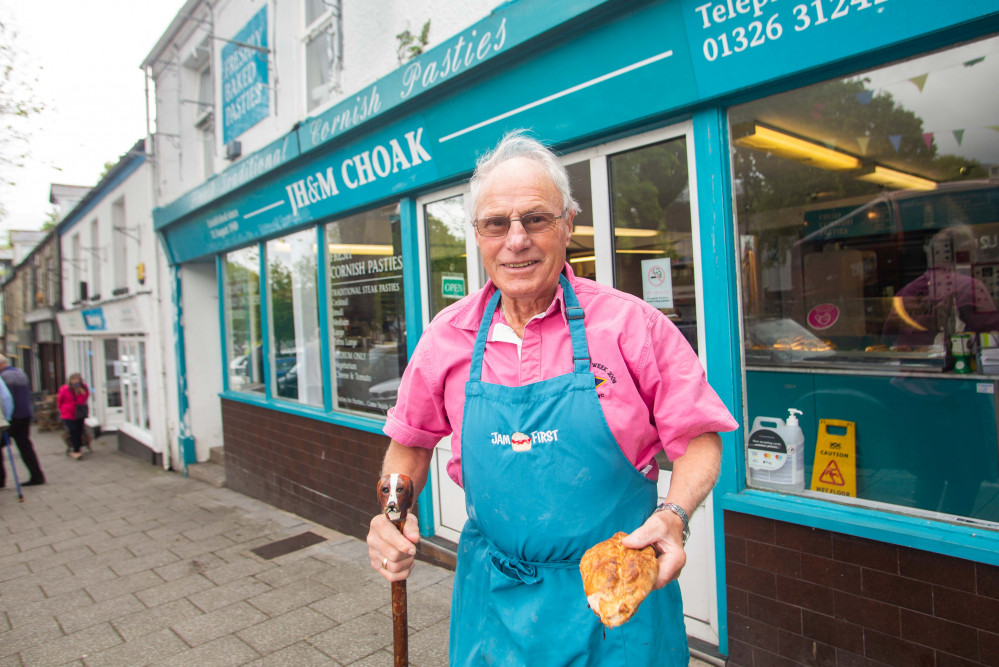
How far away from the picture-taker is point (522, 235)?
1.70 meters

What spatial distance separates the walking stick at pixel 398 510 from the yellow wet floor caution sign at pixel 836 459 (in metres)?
2.97

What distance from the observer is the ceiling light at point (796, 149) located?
533 cm

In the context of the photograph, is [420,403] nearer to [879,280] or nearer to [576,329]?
[576,329]

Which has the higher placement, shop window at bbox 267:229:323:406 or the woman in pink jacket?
shop window at bbox 267:229:323:406

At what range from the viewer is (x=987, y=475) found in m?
3.59

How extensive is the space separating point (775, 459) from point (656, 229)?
1526 millimetres

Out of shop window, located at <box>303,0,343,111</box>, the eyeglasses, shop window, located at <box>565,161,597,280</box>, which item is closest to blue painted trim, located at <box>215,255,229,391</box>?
shop window, located at <box>303,0,343,111</box>

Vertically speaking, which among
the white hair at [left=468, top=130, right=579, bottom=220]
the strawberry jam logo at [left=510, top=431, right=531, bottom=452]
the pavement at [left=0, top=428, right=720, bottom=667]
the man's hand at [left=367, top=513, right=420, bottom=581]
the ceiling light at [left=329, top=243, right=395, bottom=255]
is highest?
the ceiling light at [left=329, top=243, right=395, bottom=255]

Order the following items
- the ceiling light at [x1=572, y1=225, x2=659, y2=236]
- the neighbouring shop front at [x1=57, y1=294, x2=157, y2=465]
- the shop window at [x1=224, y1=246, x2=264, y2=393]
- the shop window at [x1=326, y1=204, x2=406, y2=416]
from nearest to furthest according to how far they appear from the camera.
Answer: the ceiling light at [x1=572, y1=225, x2=659, y2=236], the shop window at [x1=326, y1=204, x2=406, y2=416], the shop window at [x1=224, y1=246, x2=264, y2=393], the neighbouring shop front at [x1=57, y1=294, x2=157, y2=465]

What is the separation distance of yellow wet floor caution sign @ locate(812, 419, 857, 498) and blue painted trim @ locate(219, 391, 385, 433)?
3.30 meters

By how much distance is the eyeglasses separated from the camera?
171 centimetres

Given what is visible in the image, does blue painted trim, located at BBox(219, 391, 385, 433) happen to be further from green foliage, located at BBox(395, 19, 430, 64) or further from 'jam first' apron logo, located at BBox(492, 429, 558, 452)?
'jam first' apron logo, located at BBox(492, 429, 558, 452)

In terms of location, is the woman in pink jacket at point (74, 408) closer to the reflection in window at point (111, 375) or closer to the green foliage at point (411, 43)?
the reflection in window at point (111, 375)

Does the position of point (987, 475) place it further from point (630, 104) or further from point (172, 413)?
point (172, 413)
